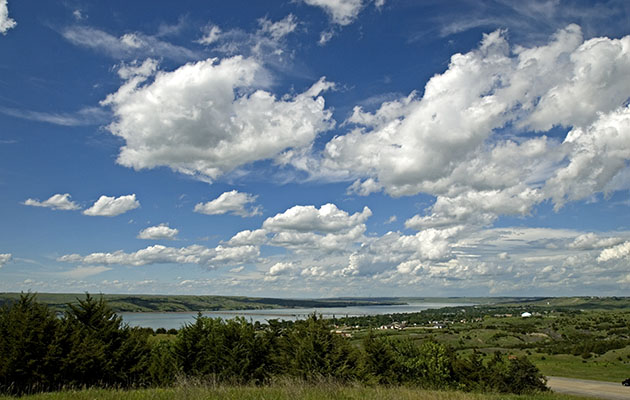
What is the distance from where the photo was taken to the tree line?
24.8 m

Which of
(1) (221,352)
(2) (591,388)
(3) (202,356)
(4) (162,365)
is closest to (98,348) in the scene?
(4) (162,365)

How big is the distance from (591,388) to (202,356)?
56974mm

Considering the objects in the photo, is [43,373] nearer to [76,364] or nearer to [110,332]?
[76,364]

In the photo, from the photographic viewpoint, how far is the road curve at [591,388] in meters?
55.8

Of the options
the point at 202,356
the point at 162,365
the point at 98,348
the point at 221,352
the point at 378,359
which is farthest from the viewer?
the point at 378,359

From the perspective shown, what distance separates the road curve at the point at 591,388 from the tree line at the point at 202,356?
13356mm

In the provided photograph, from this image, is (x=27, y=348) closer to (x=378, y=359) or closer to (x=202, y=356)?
(x=202, y=356)

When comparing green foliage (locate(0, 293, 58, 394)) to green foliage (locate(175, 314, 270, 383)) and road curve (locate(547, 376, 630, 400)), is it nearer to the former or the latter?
green foliage (locate(175, 314, 270, 383))

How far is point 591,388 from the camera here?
6250cm

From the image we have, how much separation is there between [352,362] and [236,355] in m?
9.88

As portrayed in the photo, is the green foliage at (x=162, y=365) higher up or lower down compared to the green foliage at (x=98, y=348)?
lower down

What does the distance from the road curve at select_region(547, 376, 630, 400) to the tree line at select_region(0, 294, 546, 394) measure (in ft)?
43.8

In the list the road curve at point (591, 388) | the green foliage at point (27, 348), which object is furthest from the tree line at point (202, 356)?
the road curve at point (591, 388)

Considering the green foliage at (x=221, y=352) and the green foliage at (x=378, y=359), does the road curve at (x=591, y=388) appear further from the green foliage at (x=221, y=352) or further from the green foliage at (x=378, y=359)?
the green foliage at (x=221, y=352)
